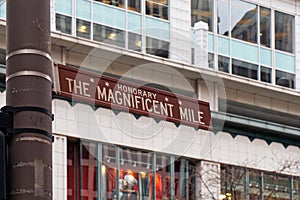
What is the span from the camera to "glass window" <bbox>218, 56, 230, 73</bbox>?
102 ft

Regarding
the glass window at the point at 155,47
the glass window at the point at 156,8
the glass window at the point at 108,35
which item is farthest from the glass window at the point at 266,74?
the glass window at the point at 108,35

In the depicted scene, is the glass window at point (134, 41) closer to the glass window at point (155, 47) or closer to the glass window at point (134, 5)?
the glass window at point (155, 47)

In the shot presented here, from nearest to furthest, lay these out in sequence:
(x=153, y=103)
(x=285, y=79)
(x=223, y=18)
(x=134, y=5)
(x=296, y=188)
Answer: (x=153, y=103), (x=134, y=5), (x=223, y=18), (x=296, y=188), (x=285, y=79)

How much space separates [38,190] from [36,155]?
0.20m

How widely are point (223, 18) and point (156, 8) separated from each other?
2777 mm

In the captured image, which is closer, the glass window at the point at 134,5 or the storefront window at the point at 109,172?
the storefront window at the point at 109,172

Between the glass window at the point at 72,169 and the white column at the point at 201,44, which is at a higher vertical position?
the white column at the point at 201,44

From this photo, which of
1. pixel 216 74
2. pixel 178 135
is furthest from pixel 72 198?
pixel 216 74

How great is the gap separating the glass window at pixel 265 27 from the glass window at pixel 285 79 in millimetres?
1161

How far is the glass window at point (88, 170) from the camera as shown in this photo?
26.9 meters

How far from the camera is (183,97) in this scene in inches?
1121

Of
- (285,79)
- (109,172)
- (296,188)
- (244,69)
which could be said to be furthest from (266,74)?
(109,172)

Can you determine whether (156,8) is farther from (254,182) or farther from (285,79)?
(254,182)

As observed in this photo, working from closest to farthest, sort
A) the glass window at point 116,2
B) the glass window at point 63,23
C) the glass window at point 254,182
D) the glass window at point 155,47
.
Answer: the glass window at point 63,23, the glass window at point 116,2, the glass window at point 155,47, the glass window at point 254,182
